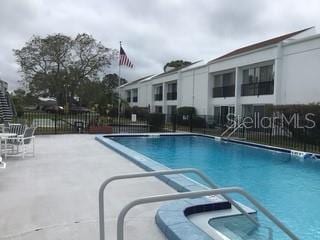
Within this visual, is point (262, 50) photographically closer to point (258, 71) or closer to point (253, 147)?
point (258, 71)

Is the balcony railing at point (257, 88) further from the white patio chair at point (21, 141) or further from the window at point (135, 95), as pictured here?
the window at point (135, 95)

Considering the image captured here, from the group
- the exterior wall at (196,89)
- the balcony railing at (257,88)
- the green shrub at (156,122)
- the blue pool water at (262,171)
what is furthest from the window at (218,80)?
the blue pool water at (262,171)

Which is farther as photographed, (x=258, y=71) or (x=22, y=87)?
(x=22, y=87)

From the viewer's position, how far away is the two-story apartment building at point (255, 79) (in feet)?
65.1

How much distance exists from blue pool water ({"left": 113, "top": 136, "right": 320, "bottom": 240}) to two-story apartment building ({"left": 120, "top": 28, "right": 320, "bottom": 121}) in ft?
18.3

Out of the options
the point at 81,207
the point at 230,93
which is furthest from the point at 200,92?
the point at 81,207

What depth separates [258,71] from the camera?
2494 centimetres

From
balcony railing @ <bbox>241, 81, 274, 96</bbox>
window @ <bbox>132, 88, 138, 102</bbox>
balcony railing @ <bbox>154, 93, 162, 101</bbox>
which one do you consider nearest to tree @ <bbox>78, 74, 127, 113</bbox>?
balcony railing @ <bbox>154, 93, 162, 101</bbox>

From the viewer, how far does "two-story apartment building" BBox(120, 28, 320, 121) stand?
19.8 metres

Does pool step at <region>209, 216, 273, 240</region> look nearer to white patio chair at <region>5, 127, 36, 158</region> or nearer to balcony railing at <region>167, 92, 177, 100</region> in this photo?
white patio chair at <region>5, 127, 36, 158</region>

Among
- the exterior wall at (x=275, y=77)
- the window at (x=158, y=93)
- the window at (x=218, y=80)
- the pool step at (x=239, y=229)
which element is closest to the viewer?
the pool step at (x=239, y=229)

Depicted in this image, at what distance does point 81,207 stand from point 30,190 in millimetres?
1539

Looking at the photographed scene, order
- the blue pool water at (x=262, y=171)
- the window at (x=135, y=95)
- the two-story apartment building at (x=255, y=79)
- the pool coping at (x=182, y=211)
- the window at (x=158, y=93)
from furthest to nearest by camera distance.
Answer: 1. the window at (x=135, y=95)
2. the window at (x=158, y=93)
3. the two-story apartment building at (x=255, y=79)
4. the blue pool water at (x=262, y=171)
5. the pool coping at (x=182, y=211)

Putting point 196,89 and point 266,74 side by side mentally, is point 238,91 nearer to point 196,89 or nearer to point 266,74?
point 266,74
